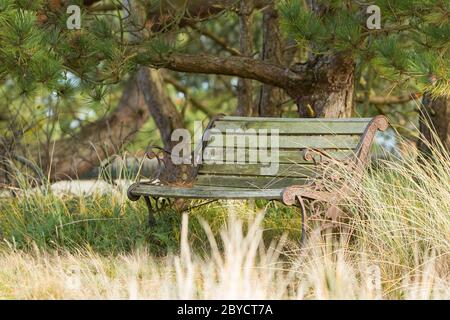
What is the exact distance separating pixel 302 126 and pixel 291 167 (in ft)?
0.83

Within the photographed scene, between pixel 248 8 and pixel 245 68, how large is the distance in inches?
32.4

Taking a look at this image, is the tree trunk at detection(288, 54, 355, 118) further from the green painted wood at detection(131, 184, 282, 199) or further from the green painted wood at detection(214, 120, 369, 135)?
the green painted wood at detection(131, 184, 282, 199)

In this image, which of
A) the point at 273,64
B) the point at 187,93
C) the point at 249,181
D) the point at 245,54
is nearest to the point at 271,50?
the point at 245,54

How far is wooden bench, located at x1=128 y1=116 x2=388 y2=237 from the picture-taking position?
4215 millimetres

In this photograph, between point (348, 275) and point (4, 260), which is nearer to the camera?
point (348, 275)

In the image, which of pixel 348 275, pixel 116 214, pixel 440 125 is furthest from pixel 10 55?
pixel 440 125

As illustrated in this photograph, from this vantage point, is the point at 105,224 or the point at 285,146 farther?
the point at 105,224

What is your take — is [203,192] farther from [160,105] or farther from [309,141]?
[160,105]

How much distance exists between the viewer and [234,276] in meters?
3.19

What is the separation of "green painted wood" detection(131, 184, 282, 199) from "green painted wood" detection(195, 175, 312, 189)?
35 centimetres

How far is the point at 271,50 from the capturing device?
669 centimetres

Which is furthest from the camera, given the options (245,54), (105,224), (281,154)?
(245,54)

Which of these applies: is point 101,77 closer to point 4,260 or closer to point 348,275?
point 4,260

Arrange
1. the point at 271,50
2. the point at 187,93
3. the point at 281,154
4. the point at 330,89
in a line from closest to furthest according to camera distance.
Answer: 1. the point at 281,154
2. the point at 330,89
3. the point at 271,50
4. the point at 187,93
